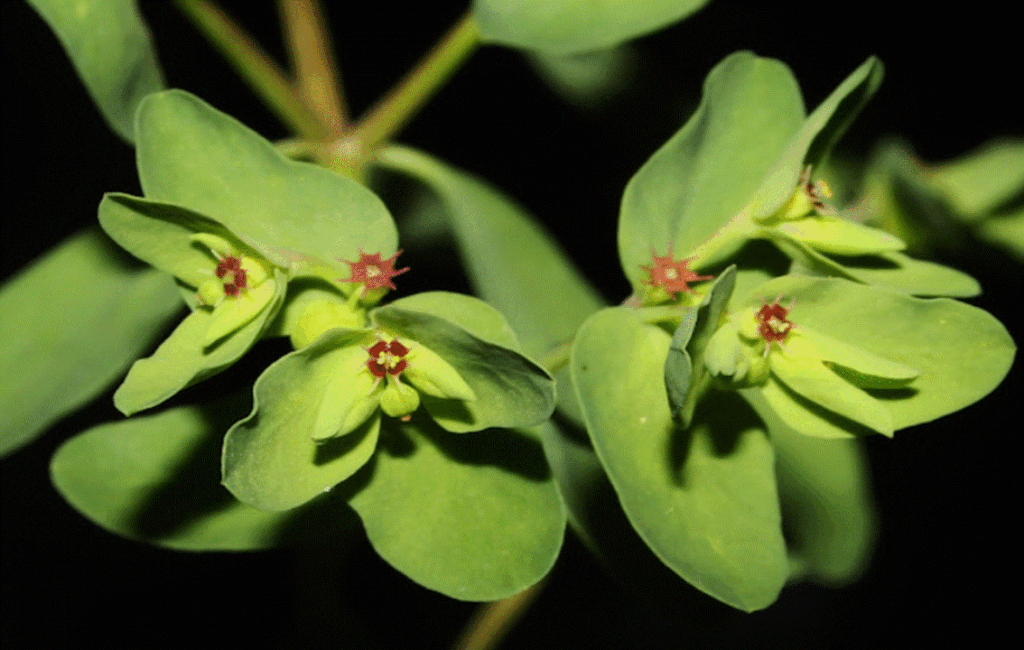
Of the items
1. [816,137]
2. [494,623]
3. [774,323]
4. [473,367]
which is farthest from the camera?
[494,623]

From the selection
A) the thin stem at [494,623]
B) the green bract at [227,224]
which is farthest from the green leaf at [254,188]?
the thin stem at [494,623]

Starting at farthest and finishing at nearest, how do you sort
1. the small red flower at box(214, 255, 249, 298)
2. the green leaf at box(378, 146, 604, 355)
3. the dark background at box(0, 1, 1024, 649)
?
the dark background at box(0, 1, 1024, 649) → the green leaf at box(378, 146, 604, 355) → the small red flower at box(214, 255, 249, 298)

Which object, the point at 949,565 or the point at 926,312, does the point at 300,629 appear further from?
the point at 949,565

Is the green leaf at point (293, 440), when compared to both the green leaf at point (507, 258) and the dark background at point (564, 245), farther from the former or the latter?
the dark background at point (564, 245)

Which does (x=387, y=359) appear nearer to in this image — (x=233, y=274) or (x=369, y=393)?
(x=369, y=393)

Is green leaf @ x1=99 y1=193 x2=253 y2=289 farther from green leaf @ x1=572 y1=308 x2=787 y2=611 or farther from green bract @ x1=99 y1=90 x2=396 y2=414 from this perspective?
green leaf @ x1=572 y1=308 x2=787 y2=611

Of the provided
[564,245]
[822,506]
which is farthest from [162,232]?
[564,245]

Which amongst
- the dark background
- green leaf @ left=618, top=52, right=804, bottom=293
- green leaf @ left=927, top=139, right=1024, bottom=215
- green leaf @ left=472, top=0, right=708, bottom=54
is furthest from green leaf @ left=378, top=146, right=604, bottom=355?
green leaf @ left=927, top=139, right=1024, bottom=215
